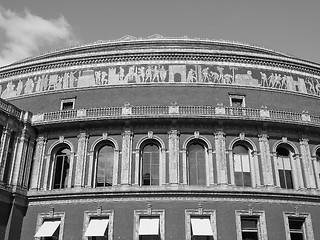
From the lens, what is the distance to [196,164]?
2350 centimetres

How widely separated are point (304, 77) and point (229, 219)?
45.4 ft

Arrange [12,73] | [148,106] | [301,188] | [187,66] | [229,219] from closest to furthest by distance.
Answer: [229,219]
[301,188]
[148,106]
[187,66]
[12,73]

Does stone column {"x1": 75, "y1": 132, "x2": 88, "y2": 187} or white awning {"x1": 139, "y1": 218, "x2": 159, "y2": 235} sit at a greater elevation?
stone column {"x1": 75, "y1": 132, "x2": 88, "y2": 187}

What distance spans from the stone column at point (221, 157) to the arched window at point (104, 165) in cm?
670

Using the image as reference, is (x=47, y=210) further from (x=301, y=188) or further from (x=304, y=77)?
(x=304, y=77)

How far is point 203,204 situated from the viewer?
21938mm

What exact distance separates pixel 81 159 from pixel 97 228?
14.8 ft

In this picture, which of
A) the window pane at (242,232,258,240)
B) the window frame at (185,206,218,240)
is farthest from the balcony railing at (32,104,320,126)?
the window pane at (242,232,258,240)

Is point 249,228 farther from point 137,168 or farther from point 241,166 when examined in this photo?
point 137,168

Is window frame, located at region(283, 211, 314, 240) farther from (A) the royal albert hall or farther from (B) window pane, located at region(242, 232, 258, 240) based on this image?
(B) window pane, located at region(242, 232, 258, 240)

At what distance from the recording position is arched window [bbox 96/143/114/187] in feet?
76.7

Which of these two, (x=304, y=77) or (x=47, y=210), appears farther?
(x=304, y=77)

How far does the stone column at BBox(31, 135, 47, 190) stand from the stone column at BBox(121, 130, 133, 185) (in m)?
5.56

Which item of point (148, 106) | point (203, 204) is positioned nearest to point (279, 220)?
point (203, 204)
